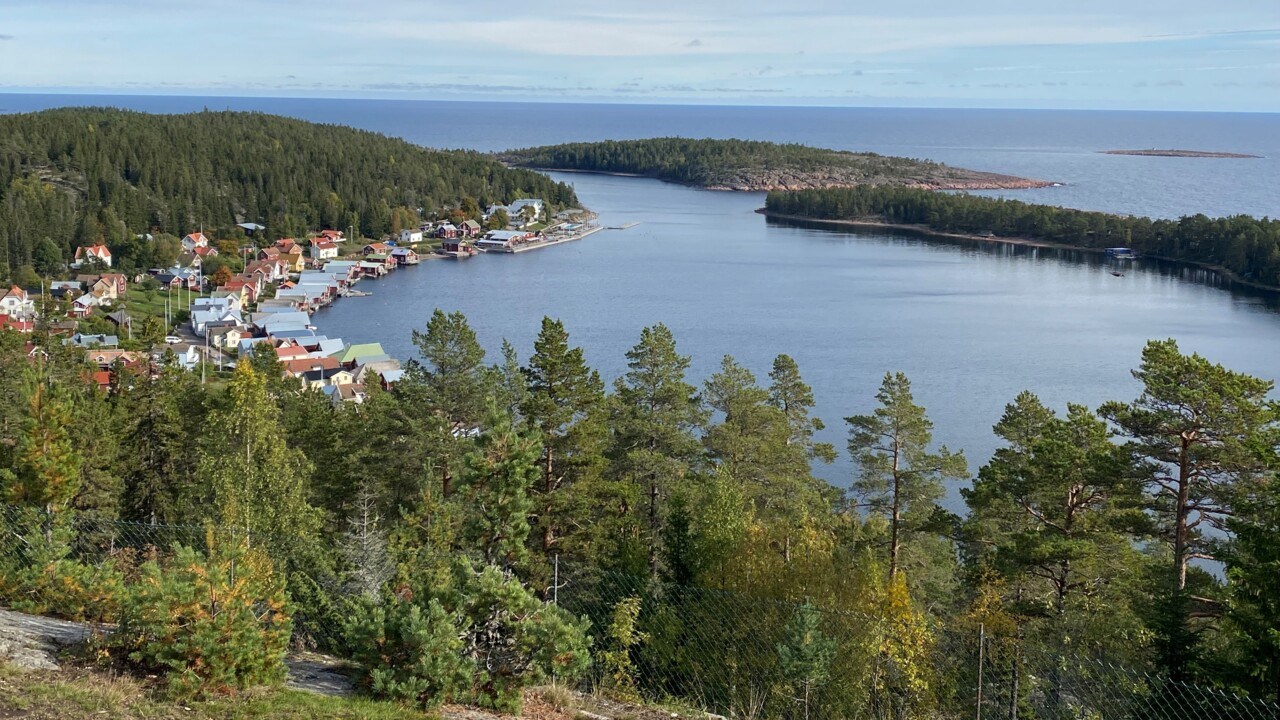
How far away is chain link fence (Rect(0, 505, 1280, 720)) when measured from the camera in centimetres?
431

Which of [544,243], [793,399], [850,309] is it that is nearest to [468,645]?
[793,399]

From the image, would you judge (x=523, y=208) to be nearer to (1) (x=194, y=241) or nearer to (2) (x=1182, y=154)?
(1) (x=194, y=241)

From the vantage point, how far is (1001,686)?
4645 mm

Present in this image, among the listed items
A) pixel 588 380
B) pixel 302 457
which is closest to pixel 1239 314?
pixel 588 380

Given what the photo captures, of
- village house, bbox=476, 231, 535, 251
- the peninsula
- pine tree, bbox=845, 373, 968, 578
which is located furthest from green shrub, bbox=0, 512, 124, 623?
the peninsula

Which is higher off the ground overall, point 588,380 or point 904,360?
point 588,380

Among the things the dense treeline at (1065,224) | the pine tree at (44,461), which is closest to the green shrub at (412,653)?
the pine tree at (44,461)

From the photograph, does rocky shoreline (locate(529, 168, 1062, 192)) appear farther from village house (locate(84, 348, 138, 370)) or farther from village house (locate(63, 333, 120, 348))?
village house (locate(84, 348, 138, 370))

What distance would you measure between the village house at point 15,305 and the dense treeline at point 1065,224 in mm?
39780

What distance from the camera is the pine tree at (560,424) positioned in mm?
8078

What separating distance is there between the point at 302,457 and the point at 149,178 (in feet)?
156

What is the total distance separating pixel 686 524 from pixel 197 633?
164 inches

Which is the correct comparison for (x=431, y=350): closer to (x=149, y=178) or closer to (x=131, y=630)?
(x=131, y=630)

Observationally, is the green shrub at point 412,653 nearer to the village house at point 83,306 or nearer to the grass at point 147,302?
the village house at point 83,306
